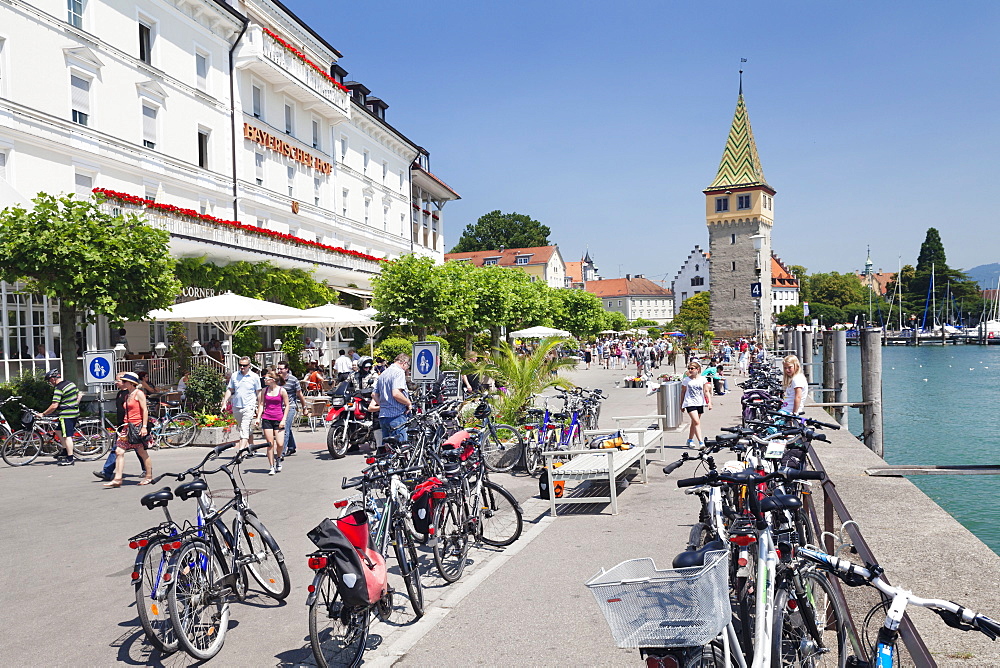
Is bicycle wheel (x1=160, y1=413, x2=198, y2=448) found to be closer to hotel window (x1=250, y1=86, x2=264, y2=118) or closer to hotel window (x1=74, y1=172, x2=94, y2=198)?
hotel window (x1=74, y1=172, x2=94, y2=198)

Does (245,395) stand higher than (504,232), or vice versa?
(504,232)

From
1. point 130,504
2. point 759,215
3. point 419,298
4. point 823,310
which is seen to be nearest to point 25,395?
point 130,504

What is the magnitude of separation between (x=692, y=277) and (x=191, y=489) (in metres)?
144

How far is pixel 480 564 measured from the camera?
23.8 ft

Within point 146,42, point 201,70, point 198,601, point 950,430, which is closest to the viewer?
point 198,601

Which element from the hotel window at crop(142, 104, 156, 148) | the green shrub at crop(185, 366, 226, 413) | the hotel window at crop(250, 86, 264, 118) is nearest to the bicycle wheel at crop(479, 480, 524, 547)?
the green shrub at crop(185, 366, 226, 413)

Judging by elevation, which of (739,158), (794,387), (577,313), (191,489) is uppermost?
(739,158)

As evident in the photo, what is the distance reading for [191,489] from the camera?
560 cm

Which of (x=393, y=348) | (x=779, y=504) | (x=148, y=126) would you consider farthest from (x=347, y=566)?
(x=148, y=126)

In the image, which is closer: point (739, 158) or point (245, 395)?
point (245, 395)

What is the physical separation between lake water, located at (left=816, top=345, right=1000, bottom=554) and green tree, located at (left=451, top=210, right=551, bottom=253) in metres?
48.7

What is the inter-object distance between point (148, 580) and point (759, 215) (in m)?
94.7

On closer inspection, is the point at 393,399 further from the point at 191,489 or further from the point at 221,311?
the point at 221,311

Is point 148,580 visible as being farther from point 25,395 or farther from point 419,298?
point 419,298
